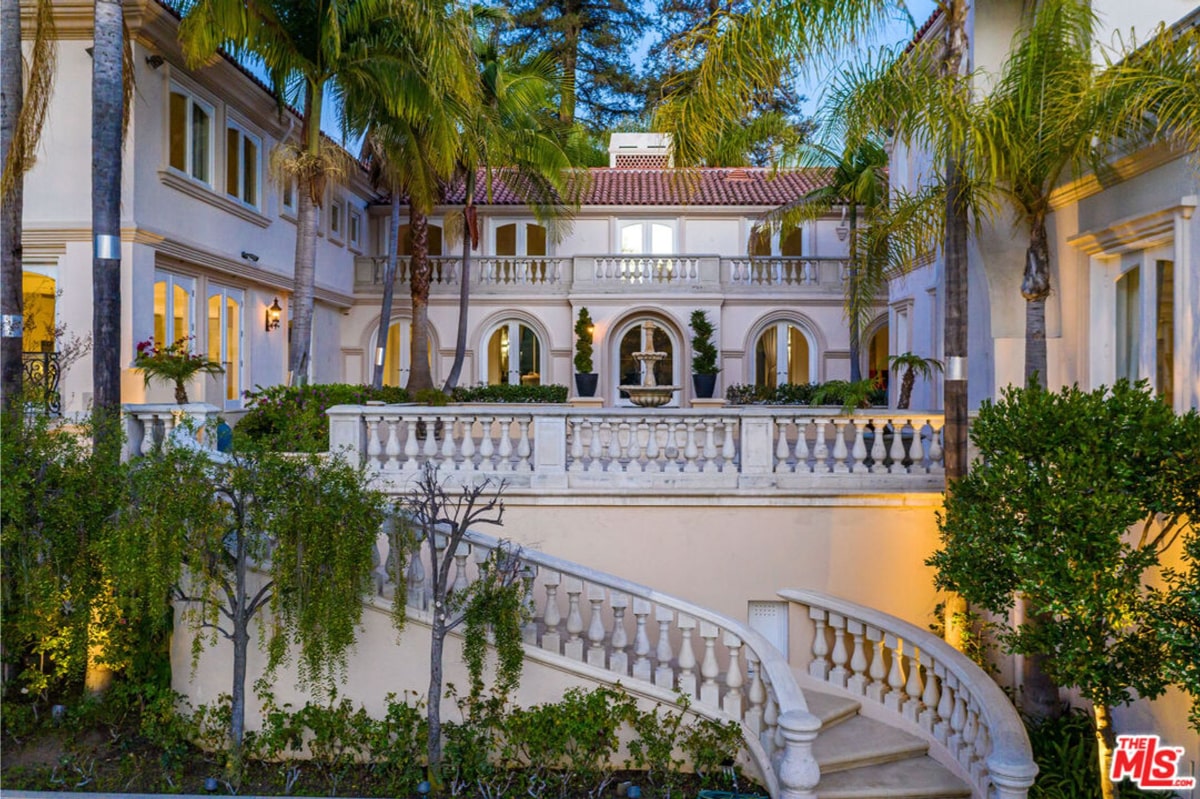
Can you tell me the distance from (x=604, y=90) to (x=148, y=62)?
22.9 meters

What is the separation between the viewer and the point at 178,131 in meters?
12.3

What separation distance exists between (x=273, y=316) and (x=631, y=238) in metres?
Answer: 10.4

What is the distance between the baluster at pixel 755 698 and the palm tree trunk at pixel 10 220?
22.4 ft

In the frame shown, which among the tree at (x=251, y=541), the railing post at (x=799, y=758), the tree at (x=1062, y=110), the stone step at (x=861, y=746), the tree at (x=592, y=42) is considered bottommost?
the stone step at (x=861, y=746)

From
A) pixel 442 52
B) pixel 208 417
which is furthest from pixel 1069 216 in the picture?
pixel 208 417

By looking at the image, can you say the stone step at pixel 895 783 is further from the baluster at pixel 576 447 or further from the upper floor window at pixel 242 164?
the upper floor window at pixel 242 164

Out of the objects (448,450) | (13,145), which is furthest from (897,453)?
(13,145)

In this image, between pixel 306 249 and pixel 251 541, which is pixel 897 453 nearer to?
pixel 251 541

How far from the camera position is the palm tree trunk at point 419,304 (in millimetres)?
16719

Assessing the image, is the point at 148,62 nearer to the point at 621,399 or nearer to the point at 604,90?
the point at 621,399

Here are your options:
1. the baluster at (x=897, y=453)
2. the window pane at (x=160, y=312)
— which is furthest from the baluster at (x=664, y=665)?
Result: the window pane at (x=160, y=312)

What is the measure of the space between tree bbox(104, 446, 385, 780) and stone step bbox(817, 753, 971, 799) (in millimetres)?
3964

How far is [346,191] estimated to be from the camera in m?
19.7

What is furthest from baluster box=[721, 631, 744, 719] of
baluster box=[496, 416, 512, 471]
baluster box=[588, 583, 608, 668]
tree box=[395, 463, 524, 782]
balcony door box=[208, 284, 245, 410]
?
balcony door box=[208, 284, 245, 410]
